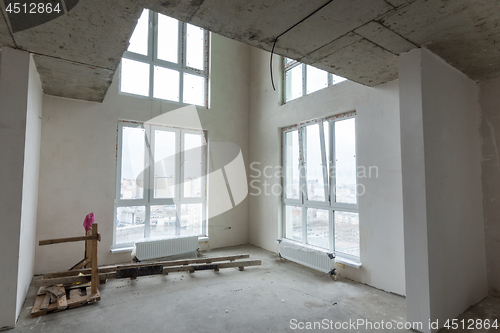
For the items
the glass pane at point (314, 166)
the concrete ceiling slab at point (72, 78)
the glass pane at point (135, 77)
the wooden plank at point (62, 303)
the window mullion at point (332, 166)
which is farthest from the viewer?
the glass pane at point (135, 77)

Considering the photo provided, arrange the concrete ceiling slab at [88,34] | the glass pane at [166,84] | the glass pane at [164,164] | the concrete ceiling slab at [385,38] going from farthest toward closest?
the glass pane at [166,84], the glass pane at [164,164], the concrete ceiling slab at [385,38], the concrete ceiling slab at [88,34]

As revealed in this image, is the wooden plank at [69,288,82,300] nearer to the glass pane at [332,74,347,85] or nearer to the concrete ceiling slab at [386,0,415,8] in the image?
the concrete ceiling slab at [386,0,415,8]

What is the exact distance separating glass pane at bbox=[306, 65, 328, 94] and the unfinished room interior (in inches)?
2.0

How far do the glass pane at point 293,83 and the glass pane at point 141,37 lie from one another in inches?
125

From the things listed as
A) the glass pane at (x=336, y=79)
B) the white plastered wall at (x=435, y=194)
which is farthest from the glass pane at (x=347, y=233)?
the glass pane at (x=336, y=79)

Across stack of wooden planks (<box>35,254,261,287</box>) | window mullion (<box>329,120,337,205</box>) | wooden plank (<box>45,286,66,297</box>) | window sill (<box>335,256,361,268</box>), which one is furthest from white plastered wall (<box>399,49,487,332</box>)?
wooden plank (<box>45,286,66,297</box>)

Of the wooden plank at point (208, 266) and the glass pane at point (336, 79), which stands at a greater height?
the glass pane at point (336, 79)

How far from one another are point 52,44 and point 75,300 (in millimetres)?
3109

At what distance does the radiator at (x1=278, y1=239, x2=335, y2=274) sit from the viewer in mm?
4450

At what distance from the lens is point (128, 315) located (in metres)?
3.22

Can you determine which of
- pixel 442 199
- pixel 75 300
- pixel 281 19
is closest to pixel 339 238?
pixel 442 199

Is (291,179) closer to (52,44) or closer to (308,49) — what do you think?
(308,49)

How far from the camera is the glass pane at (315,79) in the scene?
5.02m

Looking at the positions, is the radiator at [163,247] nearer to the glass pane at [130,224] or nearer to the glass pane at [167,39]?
the glass pane at [130,224]
